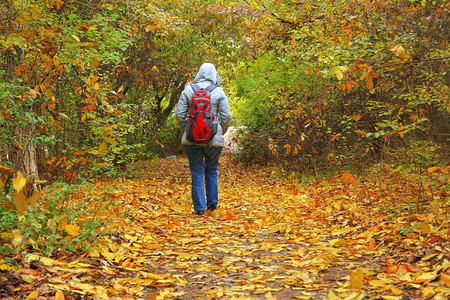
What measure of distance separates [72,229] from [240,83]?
1134 cm

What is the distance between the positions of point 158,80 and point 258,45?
2.88 m

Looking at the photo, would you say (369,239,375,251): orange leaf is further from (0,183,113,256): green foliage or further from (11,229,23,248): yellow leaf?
(11,229,23,248): yellow leaf

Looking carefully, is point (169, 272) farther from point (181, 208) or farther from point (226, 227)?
point (181, 208)

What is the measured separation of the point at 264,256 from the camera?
448 cm

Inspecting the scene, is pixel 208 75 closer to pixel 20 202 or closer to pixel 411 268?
pixel 411 268

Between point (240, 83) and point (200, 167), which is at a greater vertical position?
point (240, 83)

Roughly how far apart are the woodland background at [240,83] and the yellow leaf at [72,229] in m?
0.09

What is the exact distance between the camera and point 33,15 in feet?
13.9

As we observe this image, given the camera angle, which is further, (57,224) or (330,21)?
(330,21)

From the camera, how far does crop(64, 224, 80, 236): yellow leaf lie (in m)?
4.16

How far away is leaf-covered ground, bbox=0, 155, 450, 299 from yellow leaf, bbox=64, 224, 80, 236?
0.01 meters

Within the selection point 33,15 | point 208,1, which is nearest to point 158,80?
point 208,1

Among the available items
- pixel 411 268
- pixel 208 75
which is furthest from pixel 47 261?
pixel 208 75

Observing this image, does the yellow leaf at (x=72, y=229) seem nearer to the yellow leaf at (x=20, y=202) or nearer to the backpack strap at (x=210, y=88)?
the yellow leaf at (x=20, y=202)
